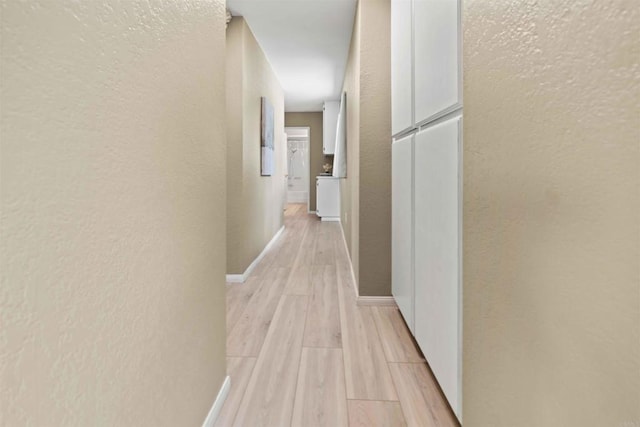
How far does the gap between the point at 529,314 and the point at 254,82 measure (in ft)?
11.0

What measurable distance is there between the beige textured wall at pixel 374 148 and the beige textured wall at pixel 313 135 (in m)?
5.57

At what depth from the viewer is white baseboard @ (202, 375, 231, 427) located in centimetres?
126

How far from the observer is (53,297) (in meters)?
0.53

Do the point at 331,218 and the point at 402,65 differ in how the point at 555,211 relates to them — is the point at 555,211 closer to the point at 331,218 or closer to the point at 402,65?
the point at 402,65

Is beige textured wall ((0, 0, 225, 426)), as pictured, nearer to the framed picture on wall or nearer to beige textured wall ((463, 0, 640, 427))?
beige textured wall ((463, 0, 640, 427))

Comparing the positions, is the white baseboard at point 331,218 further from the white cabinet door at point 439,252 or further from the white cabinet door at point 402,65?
the white cabinet door at point 439,252

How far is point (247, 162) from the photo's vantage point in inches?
132

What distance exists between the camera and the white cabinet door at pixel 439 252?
47.4 inches

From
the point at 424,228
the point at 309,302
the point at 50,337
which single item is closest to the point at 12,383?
the point at 50,337

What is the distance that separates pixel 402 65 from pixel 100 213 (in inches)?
66.5

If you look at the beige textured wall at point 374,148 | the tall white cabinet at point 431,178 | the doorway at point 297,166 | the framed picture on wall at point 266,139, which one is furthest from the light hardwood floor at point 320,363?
the doorway at point 297,166

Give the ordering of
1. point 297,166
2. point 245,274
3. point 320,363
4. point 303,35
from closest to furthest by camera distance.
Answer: point 320,363 → point 245,274 → point 303,35 → point 297,166

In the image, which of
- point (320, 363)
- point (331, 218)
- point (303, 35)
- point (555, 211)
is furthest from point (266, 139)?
point (555, 211)

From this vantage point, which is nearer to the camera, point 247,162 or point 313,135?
point 247,162
